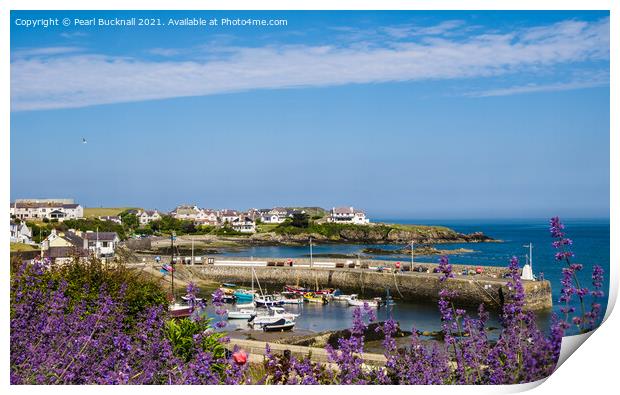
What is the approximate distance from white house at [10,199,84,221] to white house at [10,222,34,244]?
0.32 feet

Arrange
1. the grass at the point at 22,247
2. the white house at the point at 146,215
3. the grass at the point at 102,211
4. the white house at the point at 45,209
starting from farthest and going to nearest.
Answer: the white house at the point at 146,215 < the grass at the point at 102,211 < the grass at the point at 22,247 < the white house at the point at 45,209

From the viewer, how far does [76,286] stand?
5961 millimetres

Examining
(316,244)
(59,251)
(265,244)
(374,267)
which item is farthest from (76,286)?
(316,244)

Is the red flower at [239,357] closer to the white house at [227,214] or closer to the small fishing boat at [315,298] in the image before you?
the white house at [227,214]

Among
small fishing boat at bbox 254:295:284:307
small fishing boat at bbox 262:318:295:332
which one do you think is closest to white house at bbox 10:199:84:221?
small fishing boat at bbox 262:318:295:332

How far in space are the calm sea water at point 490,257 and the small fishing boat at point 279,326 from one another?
533mm

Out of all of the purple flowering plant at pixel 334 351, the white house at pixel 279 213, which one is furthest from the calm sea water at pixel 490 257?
the white house at pixel 279 213

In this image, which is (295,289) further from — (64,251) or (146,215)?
(64,251)

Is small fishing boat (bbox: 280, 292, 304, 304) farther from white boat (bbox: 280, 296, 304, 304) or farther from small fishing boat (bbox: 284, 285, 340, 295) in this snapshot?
small fishing boat (bbox: 284, 285, 340, 295)

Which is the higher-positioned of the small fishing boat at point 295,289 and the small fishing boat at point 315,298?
the small fishing boat at point 295,289

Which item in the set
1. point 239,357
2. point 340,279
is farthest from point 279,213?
point 239,357

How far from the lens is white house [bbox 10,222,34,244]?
5246mm

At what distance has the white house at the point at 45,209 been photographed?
489 centimetres

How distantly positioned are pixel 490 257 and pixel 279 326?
750 inches
